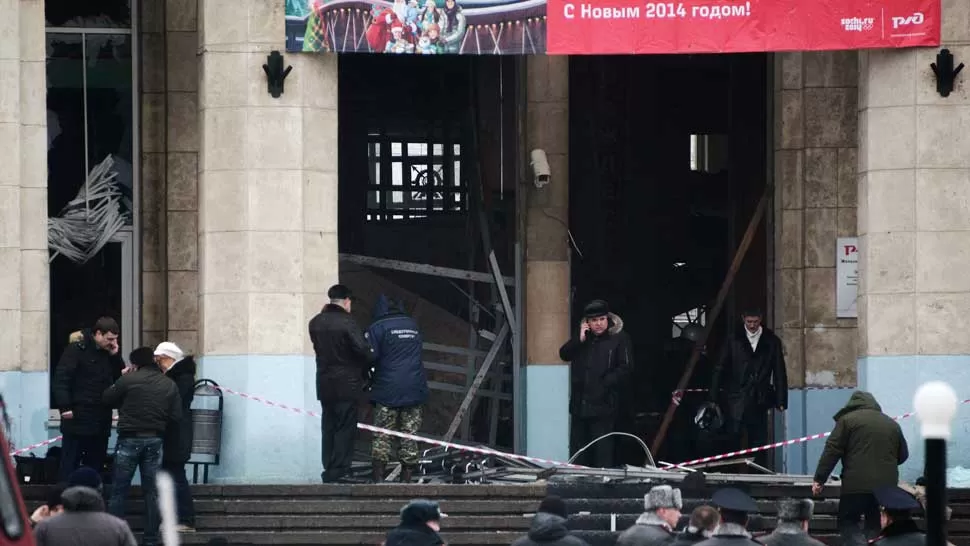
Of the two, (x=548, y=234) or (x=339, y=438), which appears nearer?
(x=339, y=438)

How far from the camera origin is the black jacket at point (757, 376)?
68.7 ft

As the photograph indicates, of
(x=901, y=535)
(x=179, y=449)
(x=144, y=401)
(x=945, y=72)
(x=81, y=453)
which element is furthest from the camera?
(x=945, y=72)

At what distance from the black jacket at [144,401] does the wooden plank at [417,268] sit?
231 inches

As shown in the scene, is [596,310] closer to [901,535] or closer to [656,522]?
[656,522]

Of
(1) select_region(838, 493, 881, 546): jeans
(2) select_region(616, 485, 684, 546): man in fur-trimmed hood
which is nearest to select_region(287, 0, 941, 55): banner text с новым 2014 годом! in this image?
(1) select_region(838, 493, 881, 546): jeans

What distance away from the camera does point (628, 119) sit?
2588 cm

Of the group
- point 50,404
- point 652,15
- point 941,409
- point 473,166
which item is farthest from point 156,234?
point 941,409

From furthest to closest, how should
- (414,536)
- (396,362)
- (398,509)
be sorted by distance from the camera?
(396,362) → (398,509) → (414,536)

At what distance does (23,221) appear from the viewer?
1986 centimetres

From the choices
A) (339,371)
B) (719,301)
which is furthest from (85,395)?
(719,301)

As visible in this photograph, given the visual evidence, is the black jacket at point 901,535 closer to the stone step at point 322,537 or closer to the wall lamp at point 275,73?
the stone step at point 322,537

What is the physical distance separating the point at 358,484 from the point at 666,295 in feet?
30.5

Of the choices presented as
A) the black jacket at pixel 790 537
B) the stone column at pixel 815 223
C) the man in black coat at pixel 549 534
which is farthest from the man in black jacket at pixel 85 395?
the stone column at pixel 815 223

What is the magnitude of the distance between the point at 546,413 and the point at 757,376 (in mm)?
2619
